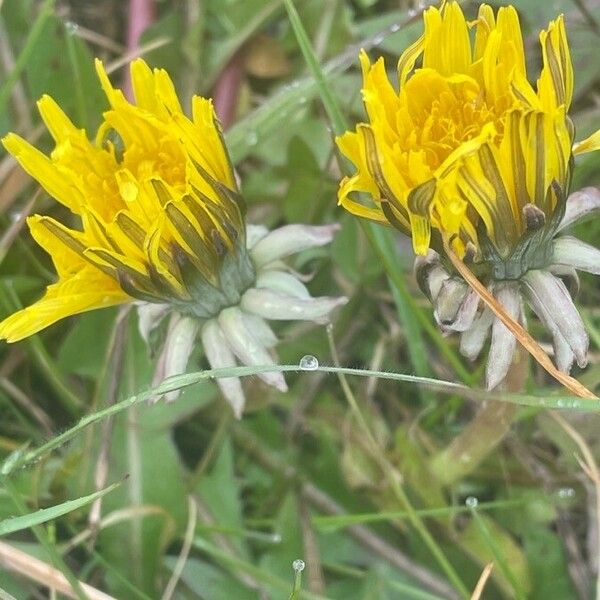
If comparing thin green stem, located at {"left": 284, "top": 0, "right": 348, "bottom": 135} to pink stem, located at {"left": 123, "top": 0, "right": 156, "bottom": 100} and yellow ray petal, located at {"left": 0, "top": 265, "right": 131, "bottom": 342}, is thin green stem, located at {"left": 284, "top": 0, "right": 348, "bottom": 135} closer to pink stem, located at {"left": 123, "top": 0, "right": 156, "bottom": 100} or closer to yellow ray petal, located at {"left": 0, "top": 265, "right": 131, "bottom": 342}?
yellow ray petal, located at {"left": 0, "top": 265, "right": 131, "bottom": 342}

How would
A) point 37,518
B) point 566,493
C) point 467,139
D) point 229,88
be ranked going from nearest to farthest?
point 467,139, point 37,518, point 566,493, point 229,88

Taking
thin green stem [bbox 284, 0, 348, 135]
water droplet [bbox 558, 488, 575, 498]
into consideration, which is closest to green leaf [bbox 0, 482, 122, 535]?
thin green stem [bbox 284, 0, 348, 135]

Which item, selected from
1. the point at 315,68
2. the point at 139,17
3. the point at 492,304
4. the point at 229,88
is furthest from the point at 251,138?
the point at 492,304

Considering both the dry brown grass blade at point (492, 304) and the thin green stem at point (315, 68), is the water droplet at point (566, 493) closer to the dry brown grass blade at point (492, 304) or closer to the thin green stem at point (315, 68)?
the dry brown grass blade at point (492, 304)

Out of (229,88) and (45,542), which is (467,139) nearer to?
(45,542)

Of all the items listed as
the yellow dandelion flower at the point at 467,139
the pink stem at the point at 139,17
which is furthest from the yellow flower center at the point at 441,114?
the pink stem at the point at 139,17

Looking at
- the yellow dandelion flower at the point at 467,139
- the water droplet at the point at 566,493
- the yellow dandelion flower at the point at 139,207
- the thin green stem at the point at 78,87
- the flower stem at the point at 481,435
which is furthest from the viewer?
the thin green stem at the point at 78,87
